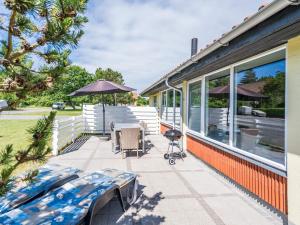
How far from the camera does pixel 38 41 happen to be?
58.0 inches

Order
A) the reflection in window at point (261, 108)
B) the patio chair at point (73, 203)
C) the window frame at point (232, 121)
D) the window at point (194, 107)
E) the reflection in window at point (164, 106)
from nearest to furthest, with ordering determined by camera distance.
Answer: the patio chair at point (73, 203) < the window frame at point (232, 121) < the reflection in window at point (261, 108) < the window at point (194, 107) < the reflection in window at point (164, 106)

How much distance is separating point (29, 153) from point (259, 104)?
154 inches

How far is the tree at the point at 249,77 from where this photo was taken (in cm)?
433

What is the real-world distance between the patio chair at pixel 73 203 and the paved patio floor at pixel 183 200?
344 millimetres

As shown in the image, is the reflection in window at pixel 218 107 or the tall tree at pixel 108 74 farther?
the tall tree at pixel 108 74

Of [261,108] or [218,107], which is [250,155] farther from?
[218,107]

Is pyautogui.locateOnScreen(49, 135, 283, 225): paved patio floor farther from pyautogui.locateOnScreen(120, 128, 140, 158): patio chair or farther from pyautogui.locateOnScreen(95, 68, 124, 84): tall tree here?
pyautogui.locateOnScreen(95, 68, 124, 84): tall tree

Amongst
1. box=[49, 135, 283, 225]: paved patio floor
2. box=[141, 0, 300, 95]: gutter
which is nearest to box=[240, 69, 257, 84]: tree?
box=[141, 0, 300, 95]: gutter

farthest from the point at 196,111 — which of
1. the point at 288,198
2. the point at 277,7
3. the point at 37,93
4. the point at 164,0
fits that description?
the point at 37,93

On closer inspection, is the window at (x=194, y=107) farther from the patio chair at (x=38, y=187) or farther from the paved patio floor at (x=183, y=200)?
the patio chair at (x=38, y=187)

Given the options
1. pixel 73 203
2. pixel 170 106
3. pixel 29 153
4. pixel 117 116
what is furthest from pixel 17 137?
pixel 29 153

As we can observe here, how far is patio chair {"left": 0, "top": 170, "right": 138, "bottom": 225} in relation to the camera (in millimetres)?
2615

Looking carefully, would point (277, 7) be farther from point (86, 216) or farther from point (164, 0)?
point (164, 0)

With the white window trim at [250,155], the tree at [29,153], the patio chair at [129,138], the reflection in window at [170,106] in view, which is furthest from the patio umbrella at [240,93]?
the reflection in window at [170,106]
